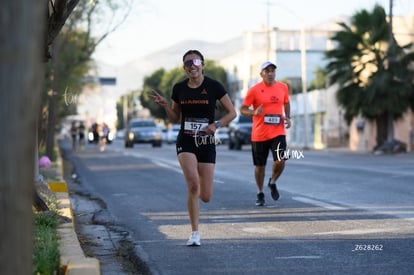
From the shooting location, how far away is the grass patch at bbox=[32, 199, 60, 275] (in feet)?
21.2

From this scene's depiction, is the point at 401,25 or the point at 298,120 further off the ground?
the point at 401,25

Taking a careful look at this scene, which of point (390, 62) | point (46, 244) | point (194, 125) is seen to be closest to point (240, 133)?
point (390, 62)

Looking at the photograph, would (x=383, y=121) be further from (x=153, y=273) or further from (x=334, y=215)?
(x=153, y=273)

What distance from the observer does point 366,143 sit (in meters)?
51.4

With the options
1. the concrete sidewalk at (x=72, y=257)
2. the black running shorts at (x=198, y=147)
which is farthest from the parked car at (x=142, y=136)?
the black running shorts at (x=198, y=147)

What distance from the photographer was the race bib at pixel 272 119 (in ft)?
43.1

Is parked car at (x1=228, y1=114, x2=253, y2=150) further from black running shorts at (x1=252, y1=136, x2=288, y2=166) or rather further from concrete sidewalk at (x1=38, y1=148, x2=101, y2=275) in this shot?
concrete sidewalk at (x1=38, y1=148, x2=101, y2=275)

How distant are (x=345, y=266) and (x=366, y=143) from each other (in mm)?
44693

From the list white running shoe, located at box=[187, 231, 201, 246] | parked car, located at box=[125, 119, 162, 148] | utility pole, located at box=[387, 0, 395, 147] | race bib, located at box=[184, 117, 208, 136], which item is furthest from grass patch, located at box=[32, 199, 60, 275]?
parked car, located at box=[125, 119, 162, 148]

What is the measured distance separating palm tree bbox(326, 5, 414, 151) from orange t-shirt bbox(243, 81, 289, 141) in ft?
92.2

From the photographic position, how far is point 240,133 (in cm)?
5000

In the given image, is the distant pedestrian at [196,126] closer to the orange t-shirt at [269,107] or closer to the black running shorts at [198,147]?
the black running shorts at [198,147]

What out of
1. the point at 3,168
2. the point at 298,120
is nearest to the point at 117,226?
the point at 3,168

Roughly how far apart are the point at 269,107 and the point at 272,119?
18 centimetres
